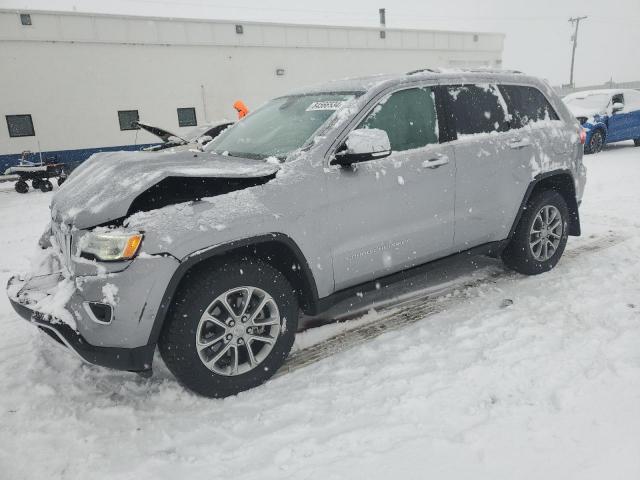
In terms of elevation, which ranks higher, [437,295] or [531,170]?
[531,170]

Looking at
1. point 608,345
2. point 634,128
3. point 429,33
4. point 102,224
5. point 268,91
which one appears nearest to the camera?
point 102,224

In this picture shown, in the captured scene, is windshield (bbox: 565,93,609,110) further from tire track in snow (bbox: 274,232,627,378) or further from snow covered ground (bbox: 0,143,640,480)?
snow covered ground (bbox: 0,143,640,480)

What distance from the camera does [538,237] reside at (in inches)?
165

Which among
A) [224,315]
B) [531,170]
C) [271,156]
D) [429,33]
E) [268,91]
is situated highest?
[429,33]

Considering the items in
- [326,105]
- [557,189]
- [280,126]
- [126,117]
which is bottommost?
[557,189]

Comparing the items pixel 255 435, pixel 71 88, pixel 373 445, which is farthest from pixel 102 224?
pixel 71 88

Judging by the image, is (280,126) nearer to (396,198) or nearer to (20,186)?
(396,198)

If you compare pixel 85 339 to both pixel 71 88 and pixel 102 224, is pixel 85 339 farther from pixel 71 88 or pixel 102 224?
pixel 71 88

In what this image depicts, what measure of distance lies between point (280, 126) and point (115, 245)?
1.63 meters

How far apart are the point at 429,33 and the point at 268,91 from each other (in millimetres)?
9351

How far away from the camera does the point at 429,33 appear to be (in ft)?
74.1

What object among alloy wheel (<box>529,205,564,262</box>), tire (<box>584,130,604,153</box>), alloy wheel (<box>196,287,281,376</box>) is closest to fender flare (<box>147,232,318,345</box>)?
alloy wheel (<box>196,287,281,376</box>)

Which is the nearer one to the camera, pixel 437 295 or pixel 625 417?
pixel 625 417

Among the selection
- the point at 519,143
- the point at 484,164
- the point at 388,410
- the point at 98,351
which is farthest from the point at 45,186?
the point at 388,410
